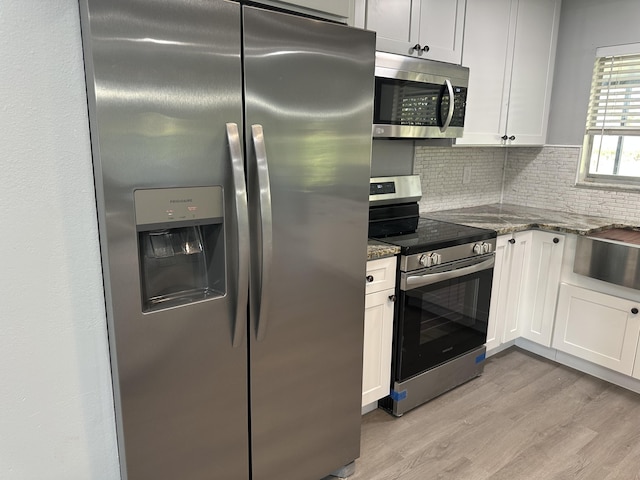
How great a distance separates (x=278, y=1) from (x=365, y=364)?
1628 mm

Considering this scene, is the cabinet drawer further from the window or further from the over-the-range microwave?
the window

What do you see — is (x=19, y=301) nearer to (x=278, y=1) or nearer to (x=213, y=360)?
(x=213, y=360)

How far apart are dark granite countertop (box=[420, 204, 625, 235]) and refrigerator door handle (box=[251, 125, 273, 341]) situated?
1718 mm

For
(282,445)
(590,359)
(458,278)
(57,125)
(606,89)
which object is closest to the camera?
(57,125)

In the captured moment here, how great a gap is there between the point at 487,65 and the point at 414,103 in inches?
31.6

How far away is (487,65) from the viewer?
2854 millimetres

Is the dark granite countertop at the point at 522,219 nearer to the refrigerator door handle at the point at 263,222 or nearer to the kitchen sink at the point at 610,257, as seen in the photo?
the kitchen sink at the point at 610,257

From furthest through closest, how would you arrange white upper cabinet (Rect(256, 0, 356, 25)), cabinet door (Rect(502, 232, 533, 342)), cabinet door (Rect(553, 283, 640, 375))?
cabinet door (Rect(502, 232, 533, 342)) → cabinet door (Rect(553, 283, 640, 375)) → white upper cabinet (Rect(256, 0, 356, 25))

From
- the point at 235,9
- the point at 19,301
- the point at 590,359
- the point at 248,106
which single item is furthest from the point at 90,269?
the point at 590,359

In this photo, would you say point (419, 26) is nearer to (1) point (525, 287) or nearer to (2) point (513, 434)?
(1) point (525, 287)

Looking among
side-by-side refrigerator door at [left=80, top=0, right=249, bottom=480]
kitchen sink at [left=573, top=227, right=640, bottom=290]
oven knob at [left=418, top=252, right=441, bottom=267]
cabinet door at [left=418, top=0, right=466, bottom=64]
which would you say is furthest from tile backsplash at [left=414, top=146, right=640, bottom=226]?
side-by-side refrigerator door at [left=80, top=0, right=249, bottom=480]

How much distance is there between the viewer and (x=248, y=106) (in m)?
1.42

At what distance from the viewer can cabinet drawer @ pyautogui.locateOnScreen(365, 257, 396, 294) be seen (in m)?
2.20

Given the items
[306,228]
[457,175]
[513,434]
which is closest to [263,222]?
[306,228]
